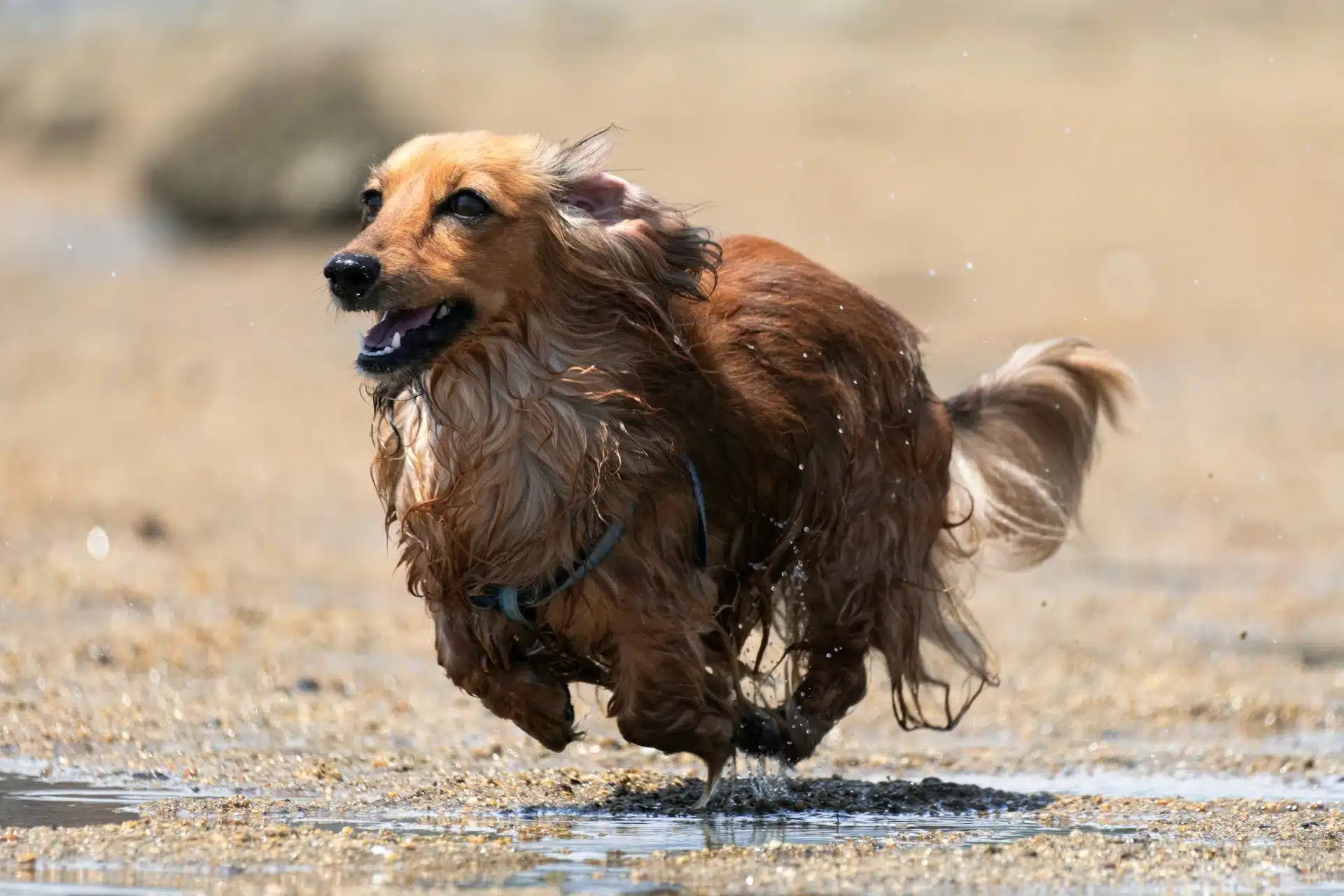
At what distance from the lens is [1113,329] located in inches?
654

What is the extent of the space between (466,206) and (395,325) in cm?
32

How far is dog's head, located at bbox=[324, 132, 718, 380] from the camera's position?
15.9 feet

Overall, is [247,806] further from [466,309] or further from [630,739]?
[466,309]

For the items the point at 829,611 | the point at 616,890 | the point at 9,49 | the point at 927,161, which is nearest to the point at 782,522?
the point at 829,611

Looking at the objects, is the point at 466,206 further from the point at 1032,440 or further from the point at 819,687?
the point at 1032,440

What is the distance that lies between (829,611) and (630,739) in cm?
79

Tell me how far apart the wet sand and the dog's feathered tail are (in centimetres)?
71

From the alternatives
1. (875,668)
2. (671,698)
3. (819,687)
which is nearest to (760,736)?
(819,687)

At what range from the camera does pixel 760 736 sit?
19.1ft

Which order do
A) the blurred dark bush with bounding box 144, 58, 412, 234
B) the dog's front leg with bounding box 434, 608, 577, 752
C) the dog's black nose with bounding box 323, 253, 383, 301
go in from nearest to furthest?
the dog's black nose with bounding box 323, 253, 383, 301 → the dog's front leg with bounding box 434, 608, 577, 752 → the blurred dark bush with bounding box 144, 58, 412, 234

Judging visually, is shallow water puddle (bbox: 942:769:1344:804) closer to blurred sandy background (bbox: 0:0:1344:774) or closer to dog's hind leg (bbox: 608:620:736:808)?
blurred sandy background (bbox: 0:0:1344:774)

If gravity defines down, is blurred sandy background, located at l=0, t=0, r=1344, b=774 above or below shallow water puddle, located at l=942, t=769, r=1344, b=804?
above

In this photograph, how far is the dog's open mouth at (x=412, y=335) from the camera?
4852 millimetres

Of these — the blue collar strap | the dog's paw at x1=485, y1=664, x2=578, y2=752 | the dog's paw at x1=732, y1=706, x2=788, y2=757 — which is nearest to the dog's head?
the blue collar strap
